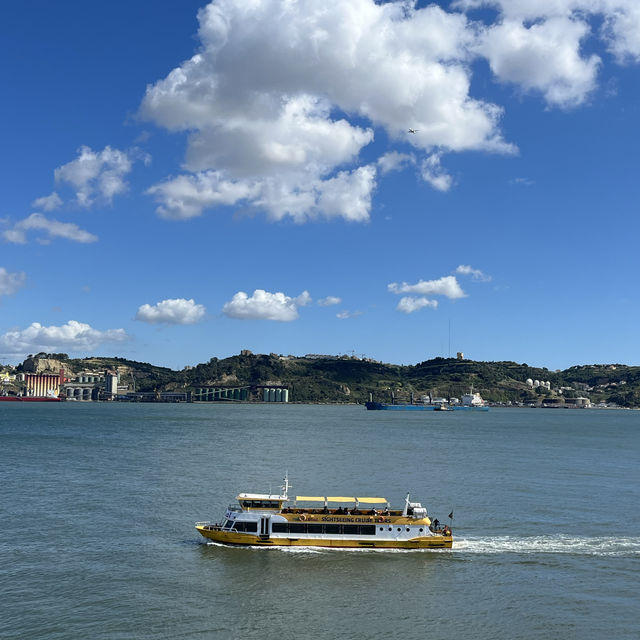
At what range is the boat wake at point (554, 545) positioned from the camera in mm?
64250

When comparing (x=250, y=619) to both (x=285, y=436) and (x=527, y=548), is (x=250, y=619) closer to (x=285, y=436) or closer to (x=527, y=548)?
(x=527, y=548)

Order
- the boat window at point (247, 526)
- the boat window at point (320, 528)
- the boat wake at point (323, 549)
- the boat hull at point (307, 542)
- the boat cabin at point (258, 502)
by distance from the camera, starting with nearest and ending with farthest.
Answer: the boat wake at point (323, 549) → the boat hull at point (307, 542) → the boat window at point (320, 528) → the boat window at point (247, 526) → the boat cabin at point (258, 502)

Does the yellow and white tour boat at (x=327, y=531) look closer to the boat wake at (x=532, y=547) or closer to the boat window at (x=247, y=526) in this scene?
the boat window at (x=247, y=526)

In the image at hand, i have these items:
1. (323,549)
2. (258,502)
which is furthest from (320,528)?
(258,502)

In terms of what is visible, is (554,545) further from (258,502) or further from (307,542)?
(258,502)

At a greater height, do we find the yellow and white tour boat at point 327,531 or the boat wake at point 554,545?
the yellow and white tour boat at point 327,531

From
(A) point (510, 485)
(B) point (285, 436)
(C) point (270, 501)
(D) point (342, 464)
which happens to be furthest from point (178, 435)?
(C) point (270, 501)

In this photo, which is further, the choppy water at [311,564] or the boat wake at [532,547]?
the boat wake at [532,547]

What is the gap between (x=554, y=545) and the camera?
66.1 metres

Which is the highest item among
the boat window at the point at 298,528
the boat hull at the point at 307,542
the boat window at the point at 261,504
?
the boat window at the point at 261,504

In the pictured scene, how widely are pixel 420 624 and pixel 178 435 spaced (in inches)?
6197

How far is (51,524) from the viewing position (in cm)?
7112

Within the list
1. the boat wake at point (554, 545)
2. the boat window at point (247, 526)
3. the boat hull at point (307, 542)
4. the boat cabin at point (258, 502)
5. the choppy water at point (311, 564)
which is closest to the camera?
the choppy water at point (311, 564)

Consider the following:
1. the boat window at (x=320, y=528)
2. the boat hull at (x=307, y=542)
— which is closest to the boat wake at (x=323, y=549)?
the boat hull at (x=307, y=542)
